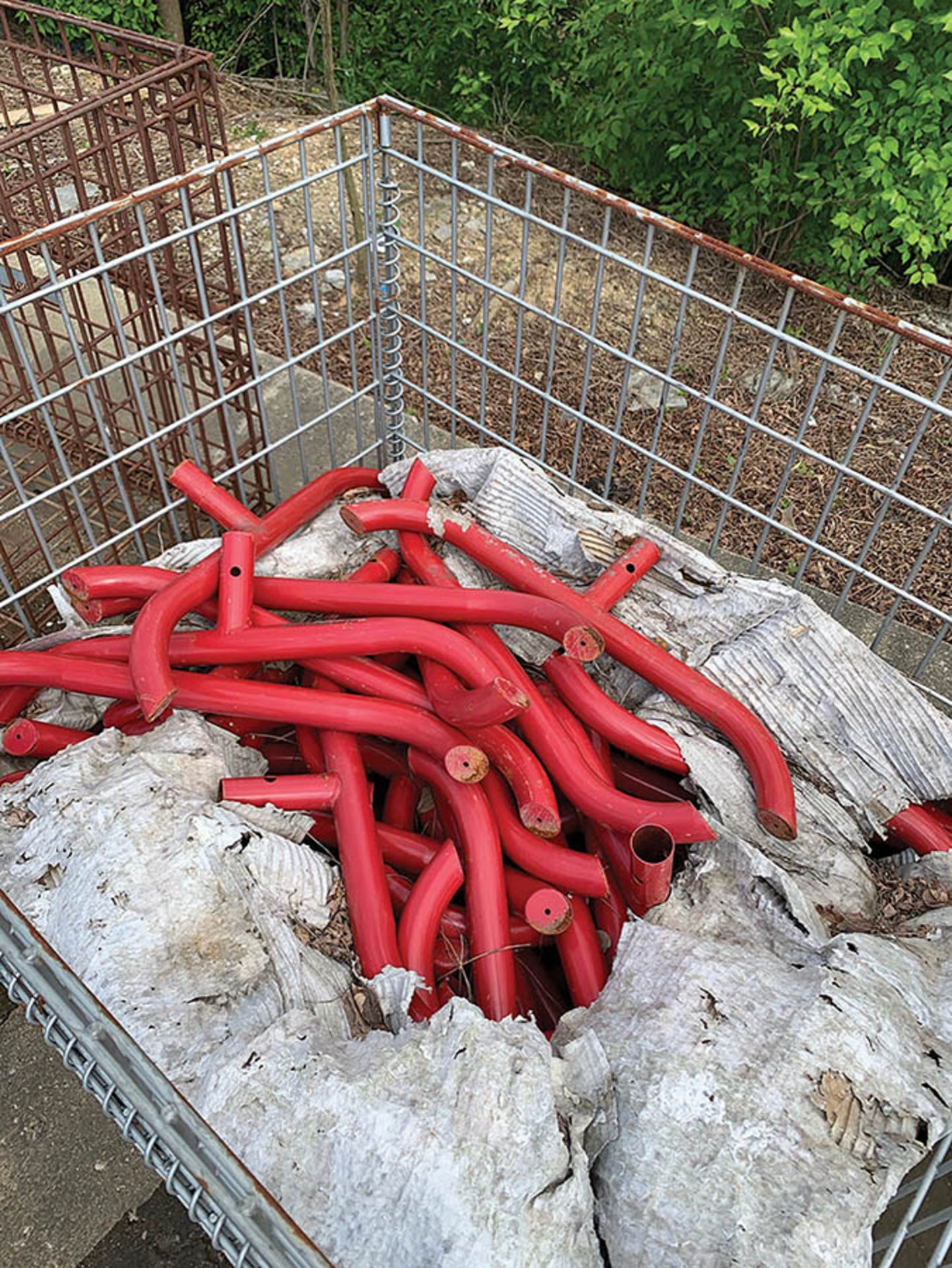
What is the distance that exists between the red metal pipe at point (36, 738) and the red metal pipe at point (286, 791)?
439 mm

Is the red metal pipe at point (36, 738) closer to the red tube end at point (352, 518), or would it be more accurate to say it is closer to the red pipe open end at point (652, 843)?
the red tube end at point (352, 518)

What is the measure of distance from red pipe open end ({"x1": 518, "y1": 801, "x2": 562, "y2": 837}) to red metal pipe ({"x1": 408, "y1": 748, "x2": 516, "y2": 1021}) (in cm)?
9

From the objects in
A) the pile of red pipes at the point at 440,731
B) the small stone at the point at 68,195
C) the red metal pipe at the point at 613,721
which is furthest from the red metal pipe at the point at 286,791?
the small stone at the point at 68,195

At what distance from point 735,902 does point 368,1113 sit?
0.96 meters

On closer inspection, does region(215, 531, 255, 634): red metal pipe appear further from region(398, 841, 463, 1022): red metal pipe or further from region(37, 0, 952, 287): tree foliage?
region(37, 0, 952, 287): tree foliage

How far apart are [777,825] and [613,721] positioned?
477mm

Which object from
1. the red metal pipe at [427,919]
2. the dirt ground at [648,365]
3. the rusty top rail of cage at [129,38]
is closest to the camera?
the red metal pipe at [427,919]

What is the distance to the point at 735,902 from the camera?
2.25 meters

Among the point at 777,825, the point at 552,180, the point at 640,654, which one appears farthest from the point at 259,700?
the point at 552,180

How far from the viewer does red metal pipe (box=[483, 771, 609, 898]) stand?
231cm

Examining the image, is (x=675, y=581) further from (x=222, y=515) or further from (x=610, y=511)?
(x=222, y=515)

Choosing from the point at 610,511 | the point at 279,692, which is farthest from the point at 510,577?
the point at 279,692

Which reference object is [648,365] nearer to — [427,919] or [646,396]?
[646,396]

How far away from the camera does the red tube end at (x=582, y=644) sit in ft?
7.91
